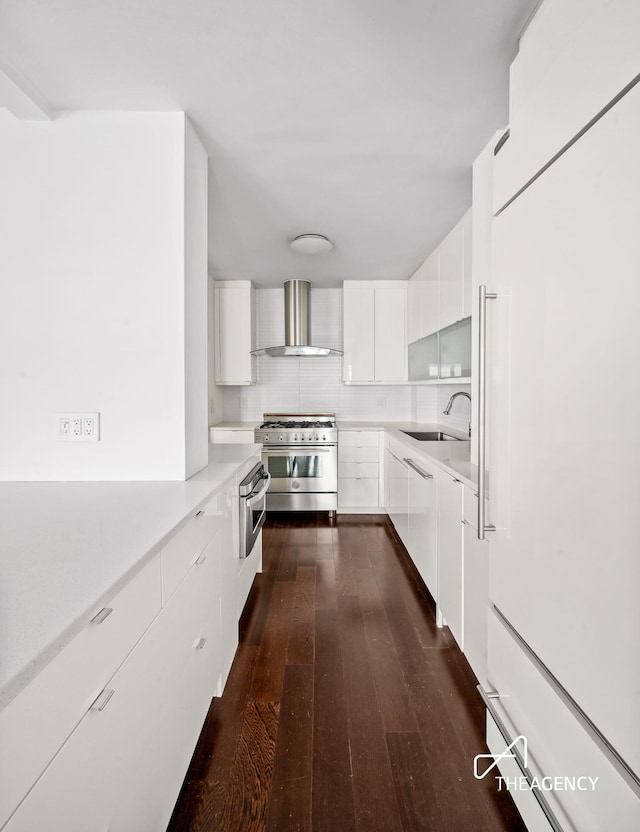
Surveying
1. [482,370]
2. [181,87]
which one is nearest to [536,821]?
[482,370]

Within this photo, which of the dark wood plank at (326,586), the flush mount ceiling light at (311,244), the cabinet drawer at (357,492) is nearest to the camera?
the dark wood plank at (326,586)

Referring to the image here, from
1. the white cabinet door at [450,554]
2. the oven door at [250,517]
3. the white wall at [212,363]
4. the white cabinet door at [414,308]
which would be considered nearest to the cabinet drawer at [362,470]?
the white cabinet door at [414,308]

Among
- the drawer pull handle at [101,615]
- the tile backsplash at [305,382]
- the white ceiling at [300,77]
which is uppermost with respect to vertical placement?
the white ceiling at [300,77]

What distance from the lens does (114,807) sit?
79cm

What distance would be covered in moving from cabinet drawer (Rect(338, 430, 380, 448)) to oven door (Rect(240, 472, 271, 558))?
1747 millimetres

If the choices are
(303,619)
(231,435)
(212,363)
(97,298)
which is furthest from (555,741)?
(212,363)

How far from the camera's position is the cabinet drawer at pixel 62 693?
1.76 feet

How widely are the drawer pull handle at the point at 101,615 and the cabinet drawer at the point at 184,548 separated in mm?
275

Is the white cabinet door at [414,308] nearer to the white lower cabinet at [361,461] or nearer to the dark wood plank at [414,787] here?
the white lower cabinet at [361,461]

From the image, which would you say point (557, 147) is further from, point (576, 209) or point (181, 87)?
point (181, 87)

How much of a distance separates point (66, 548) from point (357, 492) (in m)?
3.35

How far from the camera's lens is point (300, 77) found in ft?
4.84

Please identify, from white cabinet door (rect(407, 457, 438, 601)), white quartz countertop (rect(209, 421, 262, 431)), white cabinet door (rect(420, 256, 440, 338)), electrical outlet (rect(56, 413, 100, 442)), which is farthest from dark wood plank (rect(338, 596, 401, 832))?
white quartz countertop (rect(209, 421, 262, 431))

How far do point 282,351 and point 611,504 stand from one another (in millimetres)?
3571
